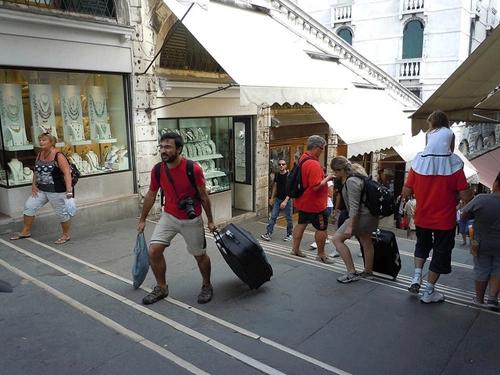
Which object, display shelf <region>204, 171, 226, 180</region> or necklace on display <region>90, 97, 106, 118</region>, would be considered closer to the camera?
necklace on display <region>90, 97, 106, 118</region>

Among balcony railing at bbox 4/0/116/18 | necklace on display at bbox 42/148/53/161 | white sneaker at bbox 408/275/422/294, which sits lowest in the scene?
white sneaker at bbox 408/275/422/294

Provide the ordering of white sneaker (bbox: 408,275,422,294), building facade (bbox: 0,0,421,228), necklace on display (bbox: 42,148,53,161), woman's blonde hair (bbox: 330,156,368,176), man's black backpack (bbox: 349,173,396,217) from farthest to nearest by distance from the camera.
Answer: building facade (bbox: 0,0,421,228), necklace on display (bbox: 42,148,53,161), woman's blonde hair (bbox: 330,156,368,176), man's black backpack (bbox: 349,173,396,217), white sneaker (bbox: 408,275,422,294)

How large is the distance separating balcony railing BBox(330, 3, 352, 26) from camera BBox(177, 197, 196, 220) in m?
21.4

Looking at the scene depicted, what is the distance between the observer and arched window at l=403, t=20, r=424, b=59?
20.4 meters

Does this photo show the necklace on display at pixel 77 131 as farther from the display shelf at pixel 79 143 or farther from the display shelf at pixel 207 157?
the display shelf at pixel 207 157

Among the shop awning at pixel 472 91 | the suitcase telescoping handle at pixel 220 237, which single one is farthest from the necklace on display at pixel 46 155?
the shop awning at pixel 472 91

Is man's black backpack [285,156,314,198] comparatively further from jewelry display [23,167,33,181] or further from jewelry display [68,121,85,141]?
jewelry display [23,167,33,181]

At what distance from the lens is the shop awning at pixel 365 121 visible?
821 cm

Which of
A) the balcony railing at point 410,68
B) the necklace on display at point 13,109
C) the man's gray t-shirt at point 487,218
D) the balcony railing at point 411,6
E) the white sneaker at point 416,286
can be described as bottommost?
the white sneaker at point 416,286

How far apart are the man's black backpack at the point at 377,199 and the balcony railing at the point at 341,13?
20297mm

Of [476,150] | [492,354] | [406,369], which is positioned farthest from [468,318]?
[476,150]

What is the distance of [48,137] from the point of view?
19.1 ft

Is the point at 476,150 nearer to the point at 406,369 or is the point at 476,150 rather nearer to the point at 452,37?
the point at 452,37

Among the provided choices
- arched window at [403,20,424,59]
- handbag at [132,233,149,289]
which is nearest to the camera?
handbag at [132,233,149,289]
